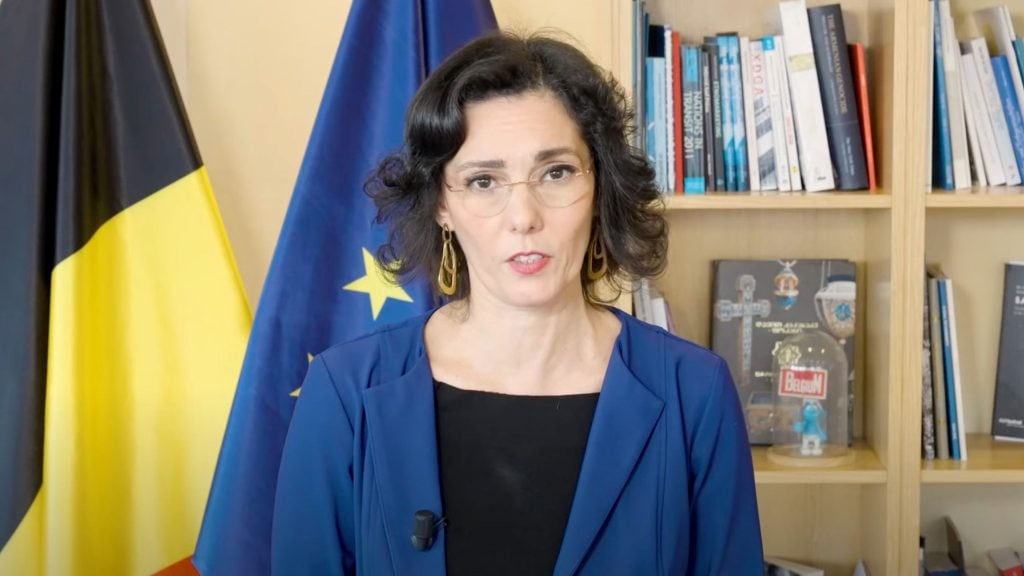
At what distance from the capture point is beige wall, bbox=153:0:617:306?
243cm

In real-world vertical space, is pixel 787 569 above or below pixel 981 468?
below

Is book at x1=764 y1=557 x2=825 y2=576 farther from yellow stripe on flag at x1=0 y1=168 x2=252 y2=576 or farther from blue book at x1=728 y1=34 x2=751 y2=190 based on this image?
yellow stripe on flag at x1=0 y1=168 x2=252 y2=576

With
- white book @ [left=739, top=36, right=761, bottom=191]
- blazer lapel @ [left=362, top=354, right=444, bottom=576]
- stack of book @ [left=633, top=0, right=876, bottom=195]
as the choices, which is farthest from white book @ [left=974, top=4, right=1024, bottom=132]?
blazer lapel @ [left=362, top=354, right=444, bottom=576]

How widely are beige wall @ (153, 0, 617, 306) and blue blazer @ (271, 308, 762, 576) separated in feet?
3.36

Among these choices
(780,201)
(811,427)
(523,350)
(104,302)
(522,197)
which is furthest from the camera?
(811,427)

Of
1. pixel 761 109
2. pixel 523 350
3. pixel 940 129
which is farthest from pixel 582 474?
pixel 940 129

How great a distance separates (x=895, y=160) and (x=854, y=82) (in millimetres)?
200

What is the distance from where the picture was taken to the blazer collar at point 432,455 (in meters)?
1.44

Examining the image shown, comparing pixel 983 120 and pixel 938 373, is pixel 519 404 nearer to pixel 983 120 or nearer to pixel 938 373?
pixel 938 373

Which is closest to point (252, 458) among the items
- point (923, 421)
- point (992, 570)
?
point (923, 421)

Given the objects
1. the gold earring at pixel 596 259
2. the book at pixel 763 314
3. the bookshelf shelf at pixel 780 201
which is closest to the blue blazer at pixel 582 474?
the gold earring at pixel 596 259

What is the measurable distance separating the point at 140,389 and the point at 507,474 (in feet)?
2.98

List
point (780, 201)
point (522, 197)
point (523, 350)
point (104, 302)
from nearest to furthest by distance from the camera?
point (522, 197)
point (523, 350)
point (104, 302)
point (780, 201)

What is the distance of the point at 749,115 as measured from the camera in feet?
7.63
